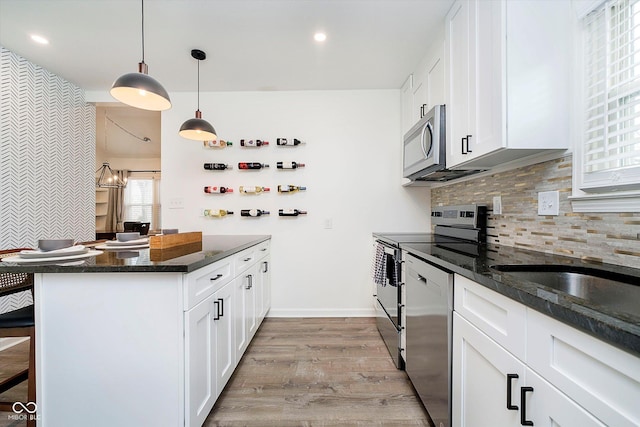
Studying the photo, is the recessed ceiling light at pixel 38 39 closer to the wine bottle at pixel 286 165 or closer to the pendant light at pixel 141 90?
the pendant light at pixel 141 90

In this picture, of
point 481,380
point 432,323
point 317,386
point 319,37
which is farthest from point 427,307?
point 319,37

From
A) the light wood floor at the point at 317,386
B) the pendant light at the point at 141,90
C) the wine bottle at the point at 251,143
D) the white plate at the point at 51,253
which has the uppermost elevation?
the wine bottle at the point at 251,143

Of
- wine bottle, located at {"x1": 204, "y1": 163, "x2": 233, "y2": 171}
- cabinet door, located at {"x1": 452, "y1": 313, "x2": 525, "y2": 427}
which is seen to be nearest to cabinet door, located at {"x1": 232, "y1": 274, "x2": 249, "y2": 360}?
cabinet door, located at {"x1": 452, "y1": 313, "x2": 525, "y2": 427}

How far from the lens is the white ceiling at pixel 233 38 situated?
1777 millimetres

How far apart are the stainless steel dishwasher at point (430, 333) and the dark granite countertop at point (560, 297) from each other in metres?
0.12

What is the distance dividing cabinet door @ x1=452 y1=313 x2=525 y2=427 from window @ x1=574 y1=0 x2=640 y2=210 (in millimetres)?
786

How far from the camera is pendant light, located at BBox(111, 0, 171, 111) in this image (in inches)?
56.8

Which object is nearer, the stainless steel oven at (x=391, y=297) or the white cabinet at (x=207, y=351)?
the white cabinet at (x=207, y=351)

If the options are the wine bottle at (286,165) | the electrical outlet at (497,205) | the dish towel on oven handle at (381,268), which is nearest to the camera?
the electrical outlet at (497,205)

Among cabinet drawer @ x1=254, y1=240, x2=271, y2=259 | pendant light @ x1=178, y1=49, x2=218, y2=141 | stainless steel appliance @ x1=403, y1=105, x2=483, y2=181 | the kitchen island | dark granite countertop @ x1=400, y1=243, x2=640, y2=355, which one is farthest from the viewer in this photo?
cabinet drawer @ x1=254, y1=240, x2=271, y2=259

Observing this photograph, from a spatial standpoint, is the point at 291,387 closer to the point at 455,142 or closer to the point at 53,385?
the point at 53,385

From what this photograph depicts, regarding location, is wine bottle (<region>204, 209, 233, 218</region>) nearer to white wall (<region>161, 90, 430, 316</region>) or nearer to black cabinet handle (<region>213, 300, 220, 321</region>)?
white wall (<region>161, 90, 430, 316</region>)

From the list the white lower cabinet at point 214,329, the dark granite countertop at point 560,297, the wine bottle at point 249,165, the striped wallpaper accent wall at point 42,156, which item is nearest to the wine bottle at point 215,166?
the wine bottle at point 249,165

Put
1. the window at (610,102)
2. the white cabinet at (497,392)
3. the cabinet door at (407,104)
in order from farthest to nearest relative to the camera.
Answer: the cabinet door at (407,104)
the window at (610,102)
the white cabinet at (497,392)
